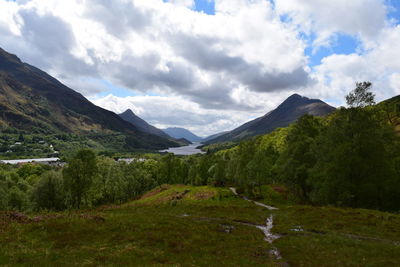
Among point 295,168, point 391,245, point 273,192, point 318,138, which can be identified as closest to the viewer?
point 391,245

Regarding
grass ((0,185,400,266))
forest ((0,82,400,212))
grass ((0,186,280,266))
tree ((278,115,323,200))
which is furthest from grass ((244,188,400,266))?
tree ((278,115,323,200))

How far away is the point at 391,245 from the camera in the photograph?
25.7 m

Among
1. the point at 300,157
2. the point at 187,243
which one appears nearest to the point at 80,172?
the point at 187,243

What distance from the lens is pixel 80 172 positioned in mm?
64250

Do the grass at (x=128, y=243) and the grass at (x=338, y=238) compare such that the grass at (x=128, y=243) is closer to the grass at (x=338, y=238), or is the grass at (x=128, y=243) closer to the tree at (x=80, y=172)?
the grass at (x=338, y=238)

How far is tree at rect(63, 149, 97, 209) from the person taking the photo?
208 feet

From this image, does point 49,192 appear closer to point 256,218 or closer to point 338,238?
point 256,218

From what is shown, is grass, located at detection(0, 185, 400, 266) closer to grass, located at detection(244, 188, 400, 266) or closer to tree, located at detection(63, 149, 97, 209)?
grass, located at detection(244, 188, 400, 266)

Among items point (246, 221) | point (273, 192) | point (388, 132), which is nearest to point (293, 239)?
point (246, 221)

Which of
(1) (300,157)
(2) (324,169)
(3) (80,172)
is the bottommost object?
(3) (80,172)

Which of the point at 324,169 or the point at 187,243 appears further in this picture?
the point at 324,169

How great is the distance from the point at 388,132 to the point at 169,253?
202 ft

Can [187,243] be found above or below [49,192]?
above

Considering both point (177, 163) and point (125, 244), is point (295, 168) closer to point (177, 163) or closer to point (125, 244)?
point (125, 244)
